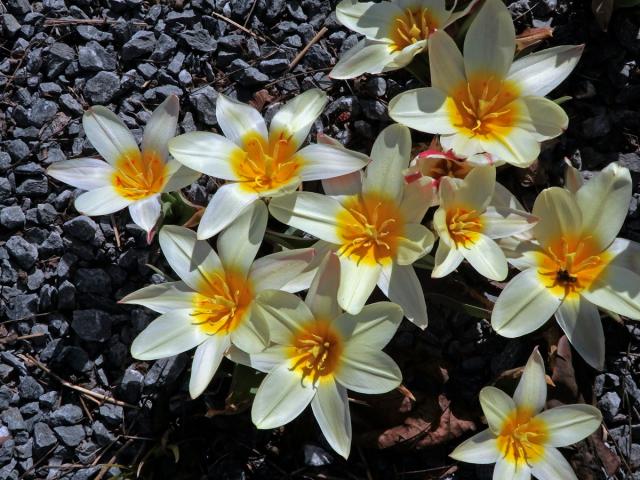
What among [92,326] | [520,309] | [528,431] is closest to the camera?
[520,309]

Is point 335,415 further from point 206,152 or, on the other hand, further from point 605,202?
point 605,202

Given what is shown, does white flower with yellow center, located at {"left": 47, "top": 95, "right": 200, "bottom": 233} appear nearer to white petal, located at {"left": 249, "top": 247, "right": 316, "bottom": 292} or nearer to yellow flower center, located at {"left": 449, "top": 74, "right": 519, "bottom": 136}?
white petal, located at {"left": 249, "top": 247, "right": 316, "bottom": 292}

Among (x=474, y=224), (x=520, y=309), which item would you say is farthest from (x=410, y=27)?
(x=520, y=309)

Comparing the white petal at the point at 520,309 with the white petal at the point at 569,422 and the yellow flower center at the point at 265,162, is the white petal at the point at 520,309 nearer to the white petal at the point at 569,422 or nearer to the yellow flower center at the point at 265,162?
the white petal at the point at 569,422

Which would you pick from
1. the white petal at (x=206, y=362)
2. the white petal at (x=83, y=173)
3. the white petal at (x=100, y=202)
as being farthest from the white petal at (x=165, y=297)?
the white petal at (x=83, y=173)

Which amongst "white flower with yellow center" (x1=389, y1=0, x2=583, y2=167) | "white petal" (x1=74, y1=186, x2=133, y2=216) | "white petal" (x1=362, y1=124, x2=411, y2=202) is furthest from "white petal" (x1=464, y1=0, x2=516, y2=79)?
"white petal" (x1=74, y1=186, x2=133, y2=216)

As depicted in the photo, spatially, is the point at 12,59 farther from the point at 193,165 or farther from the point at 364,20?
the point at 364,20

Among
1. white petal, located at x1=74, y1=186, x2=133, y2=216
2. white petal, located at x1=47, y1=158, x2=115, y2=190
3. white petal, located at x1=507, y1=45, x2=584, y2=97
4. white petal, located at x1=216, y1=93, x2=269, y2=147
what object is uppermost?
white petal, located at x1=507, y1=45, x2=584, y2=97
